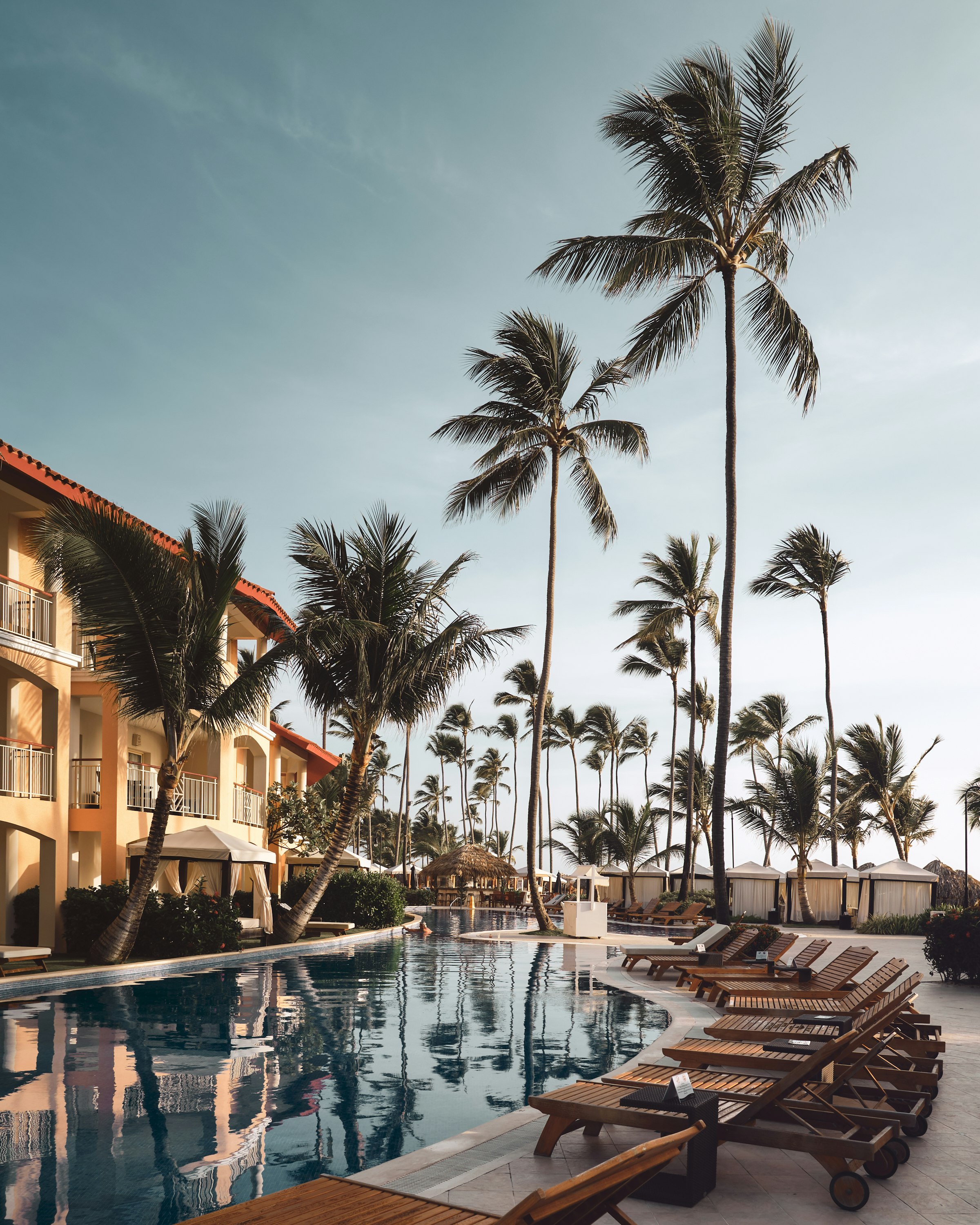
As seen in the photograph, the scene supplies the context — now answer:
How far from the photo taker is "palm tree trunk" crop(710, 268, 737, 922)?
1681 centimetres

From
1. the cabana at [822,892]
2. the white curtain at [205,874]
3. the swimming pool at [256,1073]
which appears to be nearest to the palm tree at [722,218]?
the swimming pool at [256,1073]

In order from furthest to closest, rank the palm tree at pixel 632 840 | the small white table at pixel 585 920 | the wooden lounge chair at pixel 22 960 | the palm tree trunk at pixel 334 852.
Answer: the palm tree at pixel 632 840, the small white table at pixel 585 920, the palm tree trunk at pixel 334 852, the wooden lounge chair at pixel 22 960

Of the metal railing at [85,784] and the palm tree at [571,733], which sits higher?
the palm tree at [571,733]

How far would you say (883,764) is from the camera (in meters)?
39.4

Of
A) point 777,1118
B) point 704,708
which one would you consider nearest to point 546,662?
point 777,1118

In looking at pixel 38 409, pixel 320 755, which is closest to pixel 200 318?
pixel 38 409

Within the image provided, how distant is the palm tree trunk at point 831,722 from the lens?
35750 mm

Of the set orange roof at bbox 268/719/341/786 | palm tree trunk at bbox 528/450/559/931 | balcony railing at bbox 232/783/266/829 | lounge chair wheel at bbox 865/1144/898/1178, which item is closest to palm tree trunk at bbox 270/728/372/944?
balcony railing at bbox 232/783/266/829

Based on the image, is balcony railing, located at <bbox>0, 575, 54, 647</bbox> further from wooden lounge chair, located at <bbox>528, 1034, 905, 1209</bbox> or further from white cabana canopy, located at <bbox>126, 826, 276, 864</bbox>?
wooden lounge chair, located at <bbox>528, 1034, 905, 1209</bbox>

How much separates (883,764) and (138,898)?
3116cm

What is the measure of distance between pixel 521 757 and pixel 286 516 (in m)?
61.1

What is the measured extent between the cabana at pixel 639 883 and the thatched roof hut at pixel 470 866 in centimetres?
413

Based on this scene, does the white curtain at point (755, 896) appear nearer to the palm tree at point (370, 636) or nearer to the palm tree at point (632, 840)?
the palm tree at point (632, 840)

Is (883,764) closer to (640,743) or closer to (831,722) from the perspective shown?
(831,722)
